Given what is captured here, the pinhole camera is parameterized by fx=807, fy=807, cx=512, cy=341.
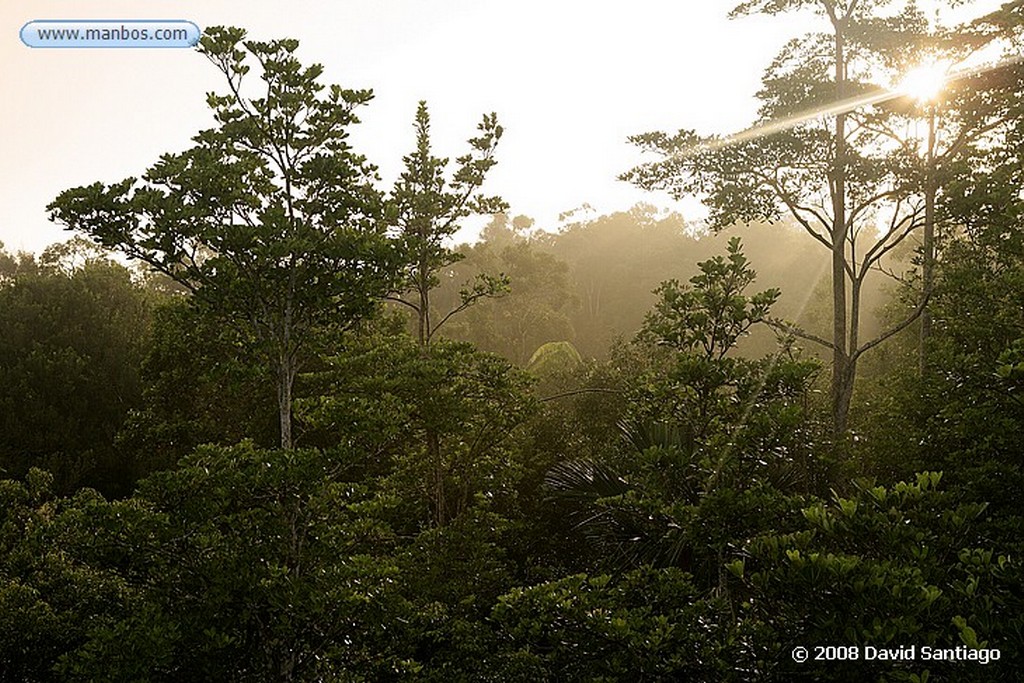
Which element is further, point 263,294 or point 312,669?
point 263,294

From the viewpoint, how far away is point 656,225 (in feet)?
173

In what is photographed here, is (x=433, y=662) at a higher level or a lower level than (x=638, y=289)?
lower

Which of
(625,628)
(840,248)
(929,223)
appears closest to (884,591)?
(625,628)

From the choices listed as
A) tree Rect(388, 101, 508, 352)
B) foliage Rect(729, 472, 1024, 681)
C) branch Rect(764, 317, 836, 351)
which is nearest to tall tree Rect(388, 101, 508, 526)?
tree Rect(388, 101, 508, 352)

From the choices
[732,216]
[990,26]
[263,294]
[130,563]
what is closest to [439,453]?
[263,294]

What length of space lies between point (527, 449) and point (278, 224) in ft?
25.2

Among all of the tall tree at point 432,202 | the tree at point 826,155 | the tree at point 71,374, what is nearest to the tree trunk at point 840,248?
the tree at point 826,155

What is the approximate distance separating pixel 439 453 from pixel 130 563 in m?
5.00

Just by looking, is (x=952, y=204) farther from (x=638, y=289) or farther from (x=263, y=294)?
(x=638, y=289)

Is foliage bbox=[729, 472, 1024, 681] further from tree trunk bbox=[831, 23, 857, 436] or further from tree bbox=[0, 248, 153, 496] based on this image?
tree bbox=[0, 248, 153, 496]

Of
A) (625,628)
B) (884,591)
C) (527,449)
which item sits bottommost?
(625,628)

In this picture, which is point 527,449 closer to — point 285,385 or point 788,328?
point 788,328

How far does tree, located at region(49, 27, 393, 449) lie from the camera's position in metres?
8.70

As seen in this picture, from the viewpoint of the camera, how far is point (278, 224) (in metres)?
8.82
